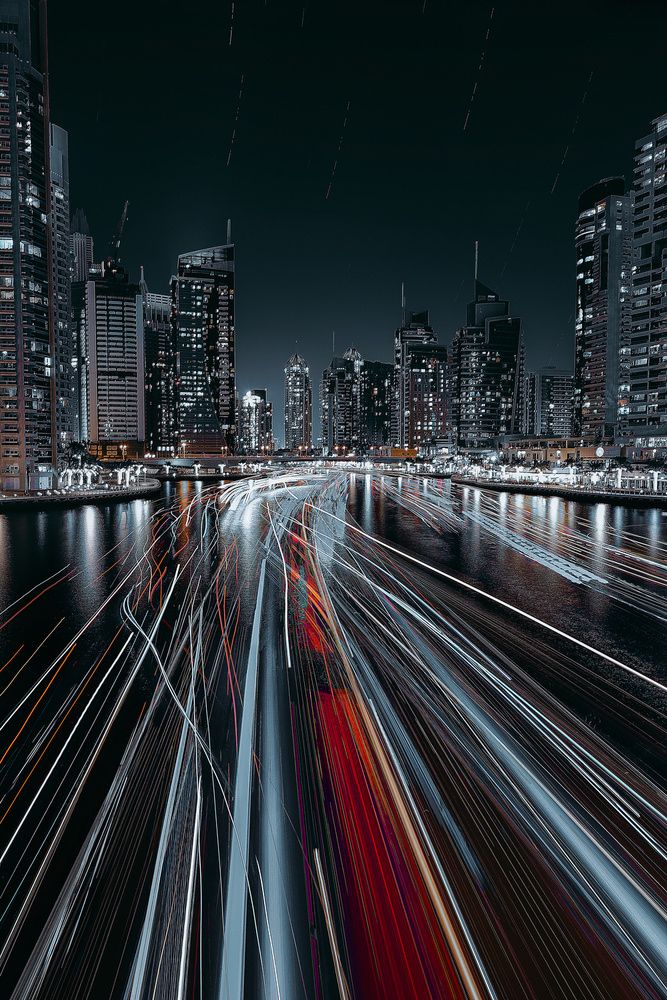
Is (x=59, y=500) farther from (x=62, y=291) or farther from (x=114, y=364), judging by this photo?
(x=114, y=364)

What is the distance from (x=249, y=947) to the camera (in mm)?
3625

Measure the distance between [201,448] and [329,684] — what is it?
621ft

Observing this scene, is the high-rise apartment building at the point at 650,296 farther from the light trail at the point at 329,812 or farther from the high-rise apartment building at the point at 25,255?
the high-rise apartment building at the point at 25,255

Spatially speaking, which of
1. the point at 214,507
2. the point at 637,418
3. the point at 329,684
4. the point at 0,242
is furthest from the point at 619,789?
the point at 637,418

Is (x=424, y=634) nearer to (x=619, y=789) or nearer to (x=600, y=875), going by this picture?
(x=619, y=789)

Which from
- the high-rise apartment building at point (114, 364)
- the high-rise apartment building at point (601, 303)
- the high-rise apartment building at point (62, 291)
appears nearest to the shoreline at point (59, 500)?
the high-rise apartment building at point (62, 291)

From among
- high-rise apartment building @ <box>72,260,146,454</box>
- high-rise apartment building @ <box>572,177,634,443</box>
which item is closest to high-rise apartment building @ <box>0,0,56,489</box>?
high-rise apartment building @ <box>72,260,146,454</box>

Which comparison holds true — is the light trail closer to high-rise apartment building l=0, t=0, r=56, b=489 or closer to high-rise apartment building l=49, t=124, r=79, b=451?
high-rise apartment building l=0, t=0, r=56, b=489

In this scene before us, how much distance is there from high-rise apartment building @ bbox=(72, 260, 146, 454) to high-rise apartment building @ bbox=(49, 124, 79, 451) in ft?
144

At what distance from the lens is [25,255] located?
78.1 metres

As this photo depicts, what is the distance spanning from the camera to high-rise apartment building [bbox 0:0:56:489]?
71500 mm

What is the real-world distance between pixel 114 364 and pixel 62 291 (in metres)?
65.7

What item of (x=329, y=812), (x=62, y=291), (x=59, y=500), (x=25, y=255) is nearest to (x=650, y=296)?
(x=59, y=500)

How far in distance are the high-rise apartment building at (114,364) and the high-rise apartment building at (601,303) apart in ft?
534
